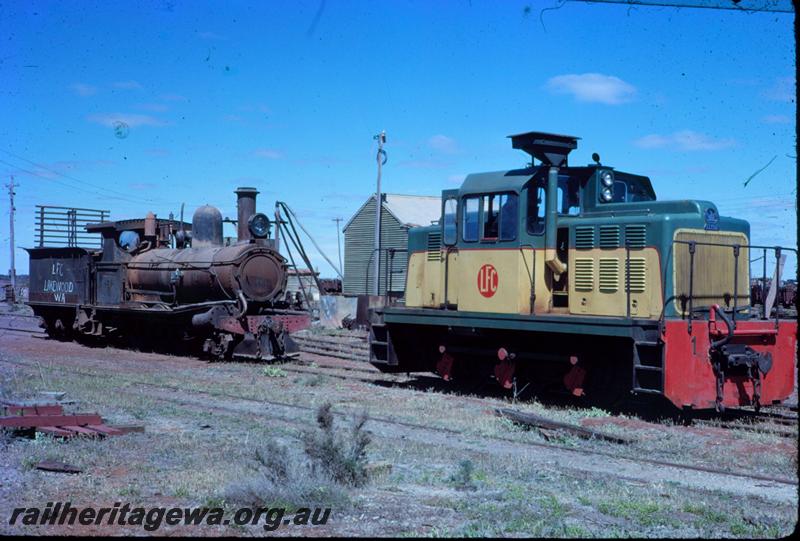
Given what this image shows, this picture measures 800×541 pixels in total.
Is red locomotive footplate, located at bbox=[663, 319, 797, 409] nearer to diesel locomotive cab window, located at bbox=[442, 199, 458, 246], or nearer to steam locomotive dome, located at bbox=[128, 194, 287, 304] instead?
diesel locomotive cab window, located at bbox=[442, 199, 458, 246]

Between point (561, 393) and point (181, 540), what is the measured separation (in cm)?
819

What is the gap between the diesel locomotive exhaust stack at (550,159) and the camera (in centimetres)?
1170

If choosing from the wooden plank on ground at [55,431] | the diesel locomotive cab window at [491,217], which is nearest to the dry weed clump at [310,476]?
the wooden plank on ground at [55,431]

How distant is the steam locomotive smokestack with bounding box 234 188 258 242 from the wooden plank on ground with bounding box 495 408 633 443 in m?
11.3

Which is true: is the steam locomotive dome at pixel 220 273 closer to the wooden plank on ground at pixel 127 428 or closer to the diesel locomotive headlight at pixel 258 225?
the diesel locomotive headlight at pixel 258 225

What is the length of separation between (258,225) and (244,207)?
702 mm

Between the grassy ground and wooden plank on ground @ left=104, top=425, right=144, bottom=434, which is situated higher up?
wooden plank on ground @ left=104, top=425, right=144, bottom=434

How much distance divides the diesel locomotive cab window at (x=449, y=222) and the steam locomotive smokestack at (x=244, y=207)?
27.3ft

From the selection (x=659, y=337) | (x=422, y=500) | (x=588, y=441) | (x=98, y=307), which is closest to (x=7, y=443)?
(x=422, y=500)

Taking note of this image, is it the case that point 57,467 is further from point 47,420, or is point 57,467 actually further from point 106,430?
point 47,420

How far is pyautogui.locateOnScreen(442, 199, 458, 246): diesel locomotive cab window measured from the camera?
13025mm

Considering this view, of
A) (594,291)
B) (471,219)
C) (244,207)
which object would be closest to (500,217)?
(471,219)
